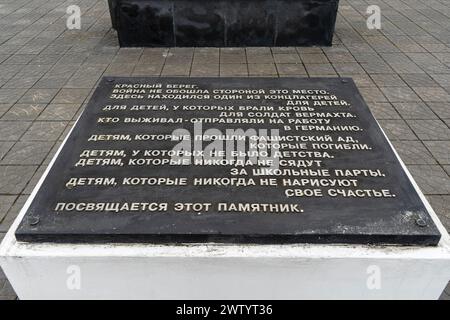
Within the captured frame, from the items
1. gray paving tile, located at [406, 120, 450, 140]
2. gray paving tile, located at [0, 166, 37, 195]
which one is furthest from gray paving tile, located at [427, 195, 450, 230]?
gray paving tile, located at [0, 166, 37, 195]

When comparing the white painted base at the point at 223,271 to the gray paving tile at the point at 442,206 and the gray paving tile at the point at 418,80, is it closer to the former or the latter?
the gray paving tile at the point at 442,206

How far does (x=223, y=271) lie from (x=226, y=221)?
27 cm

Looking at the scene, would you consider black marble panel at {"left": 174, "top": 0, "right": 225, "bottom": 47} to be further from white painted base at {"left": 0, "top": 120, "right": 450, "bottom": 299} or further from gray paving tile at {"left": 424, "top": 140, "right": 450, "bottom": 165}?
white painted base at {"left": 0, "top": 120, "right": 450, "bottom": 299}

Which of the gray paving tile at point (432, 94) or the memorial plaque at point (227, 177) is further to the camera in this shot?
the gray paving tile at point (432, 94)

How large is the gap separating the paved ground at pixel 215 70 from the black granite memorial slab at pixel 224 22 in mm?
199

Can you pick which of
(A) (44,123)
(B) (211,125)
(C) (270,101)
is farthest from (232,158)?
(A) (44,123)

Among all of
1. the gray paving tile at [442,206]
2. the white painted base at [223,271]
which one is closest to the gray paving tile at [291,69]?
the gray paving tile at [442,206]

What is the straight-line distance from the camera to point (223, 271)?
6.54ft

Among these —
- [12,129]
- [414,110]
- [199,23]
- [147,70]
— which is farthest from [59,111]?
[414,110]

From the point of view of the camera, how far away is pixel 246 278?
2027 mm

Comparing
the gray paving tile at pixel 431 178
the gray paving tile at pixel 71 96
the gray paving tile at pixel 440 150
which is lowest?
the gray paving tile at pixel 71 96

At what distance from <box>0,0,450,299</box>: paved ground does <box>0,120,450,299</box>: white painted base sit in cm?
74

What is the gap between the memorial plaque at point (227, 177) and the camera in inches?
75.6

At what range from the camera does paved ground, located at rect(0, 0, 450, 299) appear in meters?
3.67
